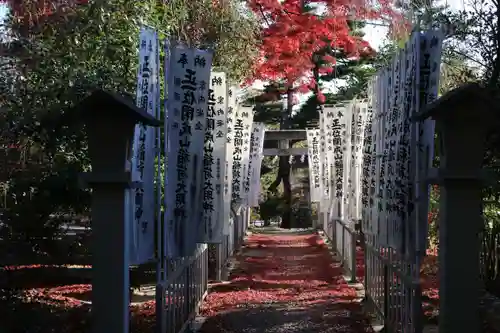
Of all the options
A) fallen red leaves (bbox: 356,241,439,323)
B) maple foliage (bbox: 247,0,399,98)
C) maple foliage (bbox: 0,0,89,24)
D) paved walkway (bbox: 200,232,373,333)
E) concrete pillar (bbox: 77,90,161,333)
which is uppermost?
maple foliage (bbox: 247,0,399,98)

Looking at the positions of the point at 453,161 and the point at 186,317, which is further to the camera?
the point at 186,317

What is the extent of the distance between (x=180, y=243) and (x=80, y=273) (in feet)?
18.4

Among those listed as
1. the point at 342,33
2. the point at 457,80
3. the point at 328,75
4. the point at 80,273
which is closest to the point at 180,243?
the point at 457,80

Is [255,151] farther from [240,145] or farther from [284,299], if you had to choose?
[284,299]

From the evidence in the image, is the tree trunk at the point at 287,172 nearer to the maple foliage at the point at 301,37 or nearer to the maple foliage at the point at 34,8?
the maple foliage at the point at 301,37

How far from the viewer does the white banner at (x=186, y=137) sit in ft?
25.0

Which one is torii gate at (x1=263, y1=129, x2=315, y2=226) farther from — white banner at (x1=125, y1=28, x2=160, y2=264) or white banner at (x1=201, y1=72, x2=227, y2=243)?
white banner at (x1=125, y1=28, x2=160, y2=264)

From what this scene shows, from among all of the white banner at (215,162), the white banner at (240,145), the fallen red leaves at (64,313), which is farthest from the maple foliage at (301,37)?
the fallen red leaves at (64,313)

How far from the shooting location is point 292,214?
33500 mm

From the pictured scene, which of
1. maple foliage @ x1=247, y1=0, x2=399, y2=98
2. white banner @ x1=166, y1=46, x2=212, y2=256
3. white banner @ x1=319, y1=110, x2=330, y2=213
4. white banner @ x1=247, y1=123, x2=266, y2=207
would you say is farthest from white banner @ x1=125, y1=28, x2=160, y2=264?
white banner @ x1=247, y1=123, x2=266, y2=207

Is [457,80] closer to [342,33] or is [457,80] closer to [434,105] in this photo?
[434,105]

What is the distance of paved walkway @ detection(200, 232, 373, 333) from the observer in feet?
30.0

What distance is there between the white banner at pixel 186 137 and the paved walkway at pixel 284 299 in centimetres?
196

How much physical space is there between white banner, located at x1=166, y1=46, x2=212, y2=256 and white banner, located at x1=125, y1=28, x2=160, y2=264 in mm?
762
